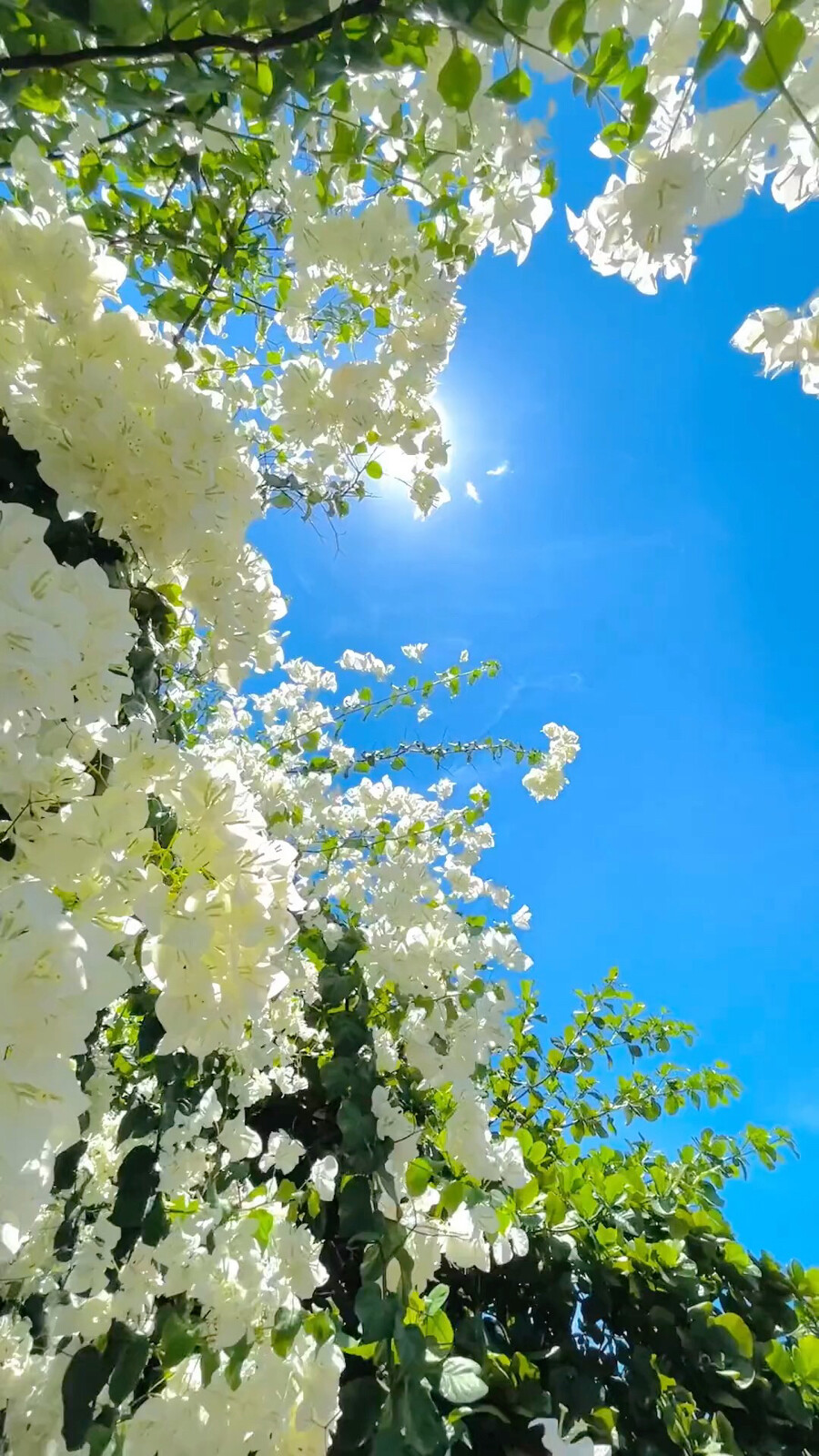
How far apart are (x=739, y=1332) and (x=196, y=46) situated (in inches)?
82.4

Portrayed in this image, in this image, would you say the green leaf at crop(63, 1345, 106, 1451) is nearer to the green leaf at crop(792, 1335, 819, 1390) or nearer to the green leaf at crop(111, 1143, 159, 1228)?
the green leaf at crop(111, 1143, 159, 1228)

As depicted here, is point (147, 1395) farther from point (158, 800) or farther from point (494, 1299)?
point (158, 800)

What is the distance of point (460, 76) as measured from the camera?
31.4 inches

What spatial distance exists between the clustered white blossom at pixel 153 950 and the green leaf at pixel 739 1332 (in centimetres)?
43

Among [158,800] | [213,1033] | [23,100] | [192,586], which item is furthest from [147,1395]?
[23,100]

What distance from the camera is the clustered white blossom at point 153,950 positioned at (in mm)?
665

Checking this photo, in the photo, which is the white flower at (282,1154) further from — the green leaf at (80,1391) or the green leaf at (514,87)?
the green leaf at (514,87)

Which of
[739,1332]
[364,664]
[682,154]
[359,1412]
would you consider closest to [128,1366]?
[359,1412]

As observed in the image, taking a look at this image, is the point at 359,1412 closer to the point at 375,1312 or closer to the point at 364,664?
the point at 375,1312

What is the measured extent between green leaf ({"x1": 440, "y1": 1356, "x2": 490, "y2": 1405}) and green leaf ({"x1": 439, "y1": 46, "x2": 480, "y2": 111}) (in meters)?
1.53

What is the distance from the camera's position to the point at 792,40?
64 centimetres

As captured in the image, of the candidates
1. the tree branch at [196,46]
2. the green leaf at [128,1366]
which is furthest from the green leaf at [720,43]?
the green leaf at [128,1366]

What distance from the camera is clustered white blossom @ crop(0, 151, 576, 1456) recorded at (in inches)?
26.2

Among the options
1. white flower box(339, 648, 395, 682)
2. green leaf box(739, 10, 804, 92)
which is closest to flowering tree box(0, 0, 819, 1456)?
green leaf box(739, 10, 804, 92)
